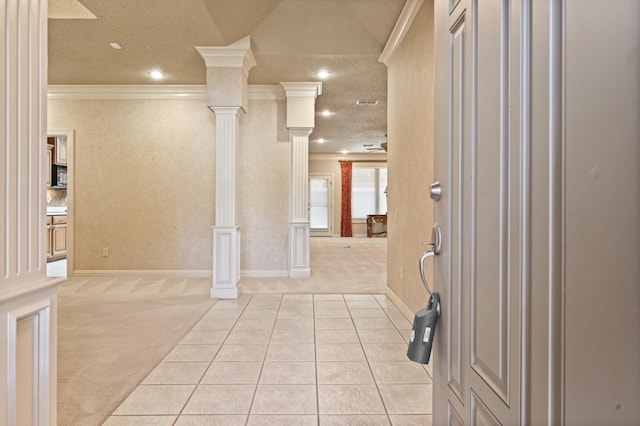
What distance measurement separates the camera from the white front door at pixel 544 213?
1.41ft

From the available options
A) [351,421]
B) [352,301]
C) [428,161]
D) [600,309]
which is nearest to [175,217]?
[352,301]

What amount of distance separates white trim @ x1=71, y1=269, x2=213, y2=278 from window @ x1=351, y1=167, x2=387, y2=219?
7.62m

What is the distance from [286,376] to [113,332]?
1686mm

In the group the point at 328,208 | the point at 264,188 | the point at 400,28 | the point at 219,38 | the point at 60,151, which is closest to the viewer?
the point at 400,28

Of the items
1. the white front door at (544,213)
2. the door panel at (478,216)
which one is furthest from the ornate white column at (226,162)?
the white front door at (544,213)

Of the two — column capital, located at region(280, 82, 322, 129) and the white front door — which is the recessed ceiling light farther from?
the white front door

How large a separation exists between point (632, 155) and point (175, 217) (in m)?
5.66

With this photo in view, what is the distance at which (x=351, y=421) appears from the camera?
179 centimetres

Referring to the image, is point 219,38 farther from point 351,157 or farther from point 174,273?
point 351,157

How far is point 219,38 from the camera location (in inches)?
153

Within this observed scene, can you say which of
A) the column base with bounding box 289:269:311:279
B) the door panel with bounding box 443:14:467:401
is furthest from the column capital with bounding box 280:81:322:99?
the door panel with bounding box 443:14:467:401

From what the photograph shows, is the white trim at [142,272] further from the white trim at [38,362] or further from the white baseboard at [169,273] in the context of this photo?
the white trim at [38,362]

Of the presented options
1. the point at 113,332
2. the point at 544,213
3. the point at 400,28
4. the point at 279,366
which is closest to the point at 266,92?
the point at 400,28

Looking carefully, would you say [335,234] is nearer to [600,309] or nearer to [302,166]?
[302,166]
